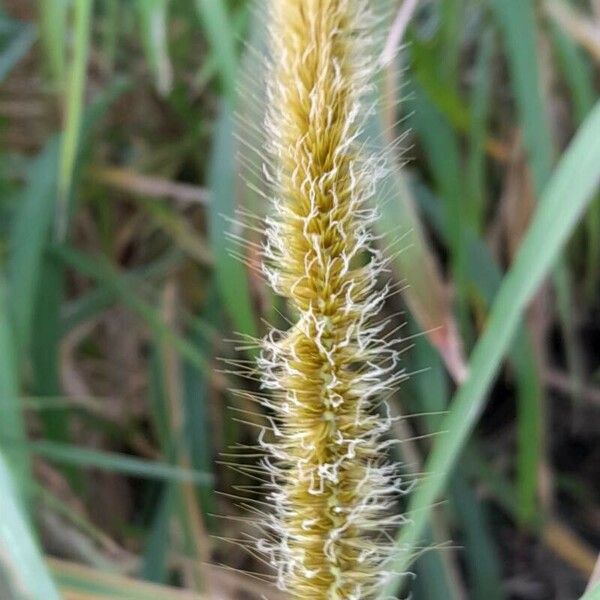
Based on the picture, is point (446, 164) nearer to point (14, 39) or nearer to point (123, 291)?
point (123, 291)

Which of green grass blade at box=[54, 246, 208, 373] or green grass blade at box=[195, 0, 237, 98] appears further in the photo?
green grass blade at box=[54, 246, 208, 373]

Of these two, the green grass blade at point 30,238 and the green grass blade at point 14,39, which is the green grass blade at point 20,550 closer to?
the green grass blade at point 30,238

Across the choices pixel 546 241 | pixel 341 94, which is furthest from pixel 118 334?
pixel 341 94

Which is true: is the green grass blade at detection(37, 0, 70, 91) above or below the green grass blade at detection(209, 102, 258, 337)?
above

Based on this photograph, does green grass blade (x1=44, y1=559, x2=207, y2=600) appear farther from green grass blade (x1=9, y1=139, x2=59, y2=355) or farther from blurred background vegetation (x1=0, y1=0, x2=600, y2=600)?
green grass blade (x1=9, y1=139, x2=59, y2=355)

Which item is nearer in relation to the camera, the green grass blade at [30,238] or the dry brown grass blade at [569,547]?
the green grass blade at [30,238]

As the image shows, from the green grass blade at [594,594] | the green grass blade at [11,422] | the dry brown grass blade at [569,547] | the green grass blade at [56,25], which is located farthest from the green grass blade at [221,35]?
the dry brown grass blade at [569,547]

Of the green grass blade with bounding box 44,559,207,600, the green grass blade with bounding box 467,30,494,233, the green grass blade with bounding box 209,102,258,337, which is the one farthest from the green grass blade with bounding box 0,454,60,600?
the green grass blade with bounding box 467,30,494,233
